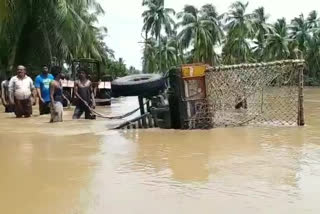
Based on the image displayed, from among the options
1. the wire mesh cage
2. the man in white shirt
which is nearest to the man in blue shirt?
the man in white shirt

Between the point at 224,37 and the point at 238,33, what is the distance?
14.8 ft

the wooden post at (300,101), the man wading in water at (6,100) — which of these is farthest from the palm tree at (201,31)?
the wooden post at (300,101)

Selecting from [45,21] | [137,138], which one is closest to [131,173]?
[137,138]

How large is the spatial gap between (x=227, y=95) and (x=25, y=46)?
15666 millimetres

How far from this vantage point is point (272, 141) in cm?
911

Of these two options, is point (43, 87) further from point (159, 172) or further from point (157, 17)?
point (157, 17)

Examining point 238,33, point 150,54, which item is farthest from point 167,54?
point 238,33

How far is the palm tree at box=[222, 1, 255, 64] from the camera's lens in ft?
185

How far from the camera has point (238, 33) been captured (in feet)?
186

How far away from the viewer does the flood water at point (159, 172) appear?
479 cm

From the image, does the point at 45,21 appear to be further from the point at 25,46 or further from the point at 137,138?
the point at 137,138

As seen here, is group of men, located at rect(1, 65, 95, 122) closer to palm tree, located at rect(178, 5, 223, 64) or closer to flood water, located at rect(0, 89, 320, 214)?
flood water, located at rect(0, 89, 320, 214)

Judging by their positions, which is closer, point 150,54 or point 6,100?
point 6,100

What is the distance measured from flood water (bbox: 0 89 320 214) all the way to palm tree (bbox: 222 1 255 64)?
46.9 m
